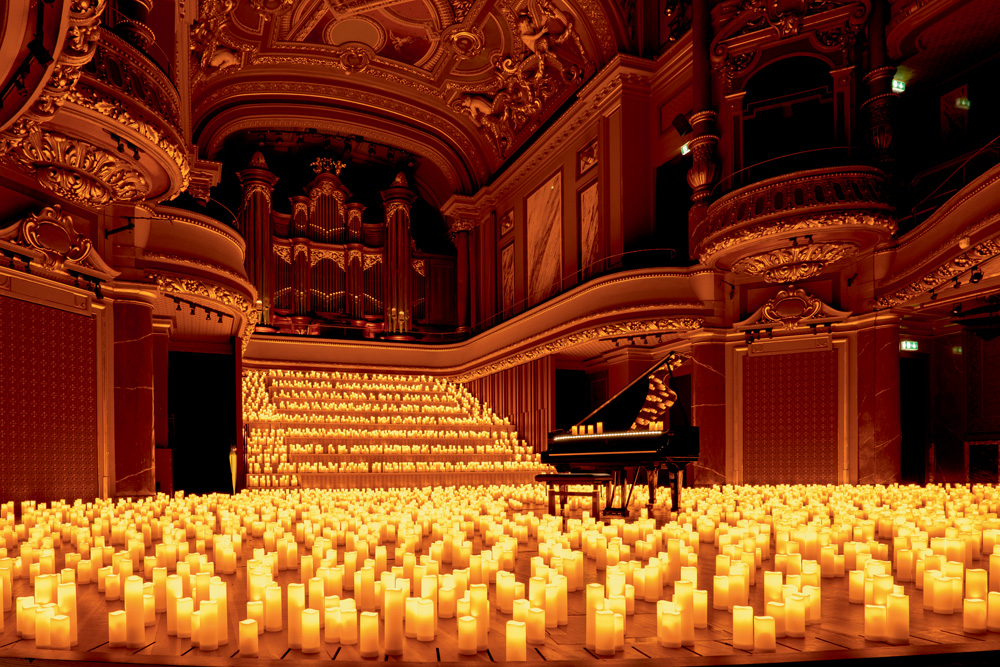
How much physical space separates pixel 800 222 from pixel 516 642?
29.0 feet

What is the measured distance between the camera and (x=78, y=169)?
19.5ft

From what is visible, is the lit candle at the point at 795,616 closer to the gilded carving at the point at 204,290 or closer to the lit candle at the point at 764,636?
the lit candle at the point at 764,636

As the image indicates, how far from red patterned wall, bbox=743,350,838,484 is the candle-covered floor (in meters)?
5.39

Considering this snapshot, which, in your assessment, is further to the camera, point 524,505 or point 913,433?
point 913,433

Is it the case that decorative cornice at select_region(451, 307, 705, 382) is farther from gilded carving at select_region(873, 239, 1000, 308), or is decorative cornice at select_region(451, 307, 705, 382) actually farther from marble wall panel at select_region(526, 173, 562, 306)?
gilded carving at select_region(873, 239, 1000, 308)

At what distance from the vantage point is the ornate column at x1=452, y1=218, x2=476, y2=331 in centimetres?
2089

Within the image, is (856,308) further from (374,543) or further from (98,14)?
(98,14)

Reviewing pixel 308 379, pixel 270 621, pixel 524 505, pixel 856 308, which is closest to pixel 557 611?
pixel 270 621

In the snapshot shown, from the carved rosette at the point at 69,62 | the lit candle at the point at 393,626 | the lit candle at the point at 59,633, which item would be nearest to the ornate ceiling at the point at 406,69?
the carved rosette at the point at 69,62

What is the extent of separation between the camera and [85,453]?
29.1ft

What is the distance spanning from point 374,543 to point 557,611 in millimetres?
2275

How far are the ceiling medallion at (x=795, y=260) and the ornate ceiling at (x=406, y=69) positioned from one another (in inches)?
218

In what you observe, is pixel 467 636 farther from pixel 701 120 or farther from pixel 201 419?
pixel 201 419

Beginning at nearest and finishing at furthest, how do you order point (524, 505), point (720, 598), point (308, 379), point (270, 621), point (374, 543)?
point (270, 621)
point (720, 598)
point (374, 543)
point (524, 505)
point (308, 379)
